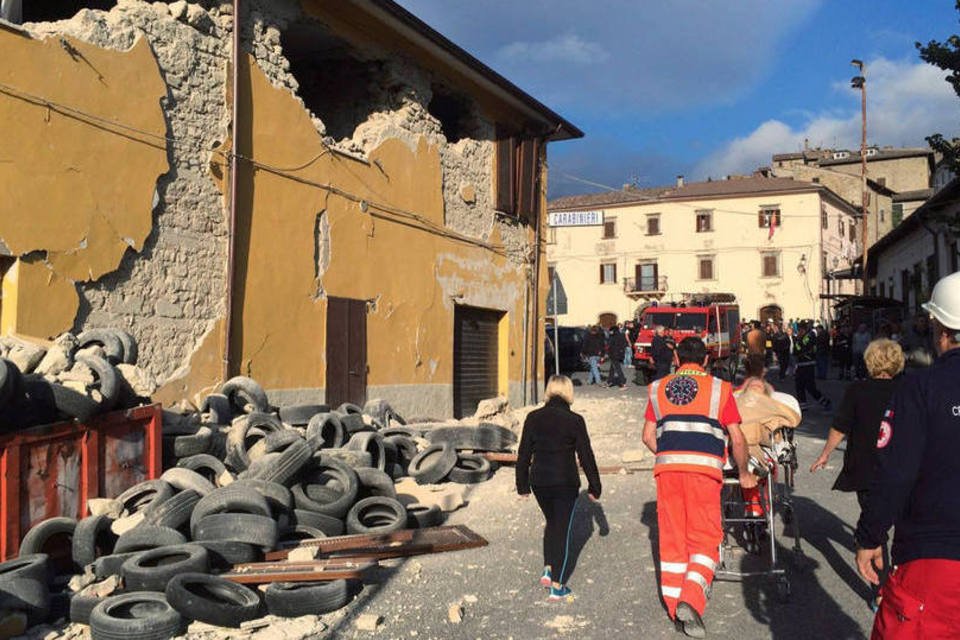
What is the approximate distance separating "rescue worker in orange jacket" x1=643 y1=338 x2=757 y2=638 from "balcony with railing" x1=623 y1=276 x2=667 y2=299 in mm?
53128

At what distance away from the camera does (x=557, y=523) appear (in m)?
6.19

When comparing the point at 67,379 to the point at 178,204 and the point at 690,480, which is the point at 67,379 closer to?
the point at 178,204

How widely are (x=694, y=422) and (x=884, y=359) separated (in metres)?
1.44

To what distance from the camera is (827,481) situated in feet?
34.8

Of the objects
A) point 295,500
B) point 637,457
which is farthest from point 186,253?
point 637,457

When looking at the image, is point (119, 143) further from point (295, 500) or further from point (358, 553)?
point (358, 553)

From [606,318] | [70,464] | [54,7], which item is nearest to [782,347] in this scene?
[54,7]

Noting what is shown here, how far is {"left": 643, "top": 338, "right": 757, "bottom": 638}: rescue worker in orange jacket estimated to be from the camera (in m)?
5.27

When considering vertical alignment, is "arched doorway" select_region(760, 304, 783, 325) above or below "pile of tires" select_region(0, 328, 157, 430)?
above

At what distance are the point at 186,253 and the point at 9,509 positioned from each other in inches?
191

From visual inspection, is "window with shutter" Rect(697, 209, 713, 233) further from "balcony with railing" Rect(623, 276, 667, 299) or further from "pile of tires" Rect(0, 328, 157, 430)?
"pile of tires" Rect(0, 328, 157, 430)

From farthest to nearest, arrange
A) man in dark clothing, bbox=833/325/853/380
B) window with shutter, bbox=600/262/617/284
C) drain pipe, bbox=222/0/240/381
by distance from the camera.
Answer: window with shutter, bbox=600/262/617/284
man in dark clothing, bbox=833/325/853/380
drain pipe, bbox=222/0/240/381

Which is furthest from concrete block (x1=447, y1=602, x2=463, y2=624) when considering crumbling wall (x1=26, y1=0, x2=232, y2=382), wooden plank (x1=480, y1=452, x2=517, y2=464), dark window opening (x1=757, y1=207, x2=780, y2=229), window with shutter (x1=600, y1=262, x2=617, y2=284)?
window with shutter (x1=600, y1=262, x2=617, y2=284)

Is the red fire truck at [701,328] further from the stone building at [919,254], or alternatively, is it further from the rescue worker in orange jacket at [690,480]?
the rescue worker in orange jacket at [690,480]
